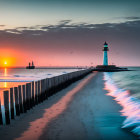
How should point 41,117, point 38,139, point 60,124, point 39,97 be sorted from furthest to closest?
point 39,97, point 41,117, point 60,124, point 38,139

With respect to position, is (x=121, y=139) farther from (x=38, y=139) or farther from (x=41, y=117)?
(x=41, y=117)

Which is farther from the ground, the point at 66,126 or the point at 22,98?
the point at 22,98

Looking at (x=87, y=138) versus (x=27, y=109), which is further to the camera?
(x=27, y=109)

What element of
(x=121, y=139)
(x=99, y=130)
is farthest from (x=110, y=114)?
(x=121, y=139)

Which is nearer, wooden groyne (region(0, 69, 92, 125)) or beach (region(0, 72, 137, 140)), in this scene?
beach (region(0, 72, 137, 140))

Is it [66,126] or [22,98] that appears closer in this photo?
[66,126]

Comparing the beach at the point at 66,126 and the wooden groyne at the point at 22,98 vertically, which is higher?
the wooden groyne at the point at 22,98

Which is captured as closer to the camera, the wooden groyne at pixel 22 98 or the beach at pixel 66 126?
the beach at pixel 66 126

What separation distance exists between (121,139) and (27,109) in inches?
154

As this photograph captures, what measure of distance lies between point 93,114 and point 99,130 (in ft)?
5.92

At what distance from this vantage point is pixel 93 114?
7074mm

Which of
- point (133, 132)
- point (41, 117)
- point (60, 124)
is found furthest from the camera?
point (41, 117)

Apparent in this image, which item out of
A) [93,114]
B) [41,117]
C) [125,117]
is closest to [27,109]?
[41,117]

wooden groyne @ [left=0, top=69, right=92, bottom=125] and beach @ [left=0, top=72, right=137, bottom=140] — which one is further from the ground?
wooden groyne @ [left=0, top=69, right=92, bottom=125]
